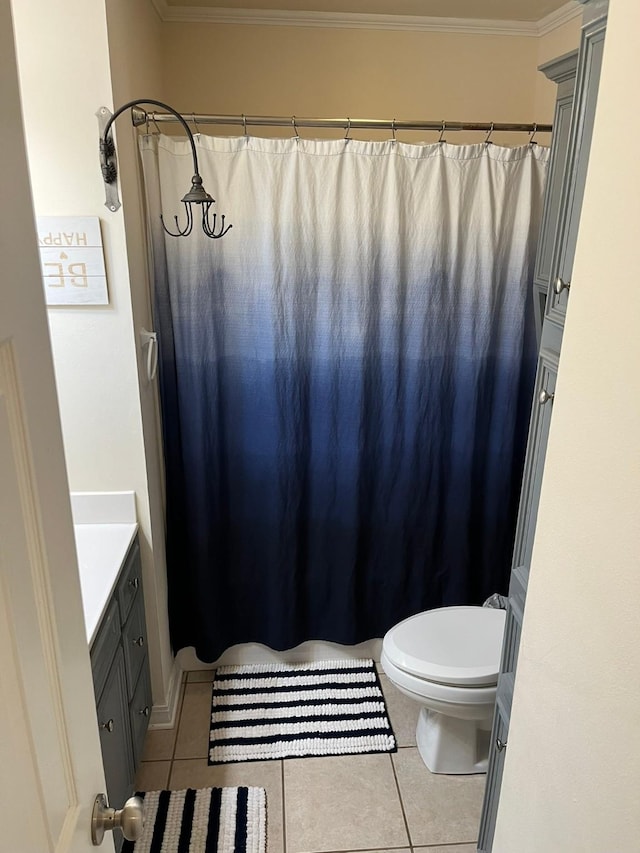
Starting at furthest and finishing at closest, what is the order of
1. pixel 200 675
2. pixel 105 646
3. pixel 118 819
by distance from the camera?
pixel 200 675 → pixel 105 646 → pixel 118 819

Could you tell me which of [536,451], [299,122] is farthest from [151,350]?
[536,451]

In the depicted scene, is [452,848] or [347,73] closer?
[452,848]

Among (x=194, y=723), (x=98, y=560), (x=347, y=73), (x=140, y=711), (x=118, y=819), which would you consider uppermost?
(x=347, y=73)

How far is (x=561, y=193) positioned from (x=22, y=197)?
3.42ft

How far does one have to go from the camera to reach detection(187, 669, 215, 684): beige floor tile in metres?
2.55

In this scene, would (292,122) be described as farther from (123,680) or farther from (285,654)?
(285,654)

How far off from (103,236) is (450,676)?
1.62m

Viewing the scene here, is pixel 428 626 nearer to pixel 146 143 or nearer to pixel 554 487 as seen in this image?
pixel 554 487

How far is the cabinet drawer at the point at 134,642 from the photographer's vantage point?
6.19 feet

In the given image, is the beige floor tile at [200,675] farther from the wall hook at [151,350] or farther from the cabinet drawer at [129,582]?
the wall hook at [151,350]

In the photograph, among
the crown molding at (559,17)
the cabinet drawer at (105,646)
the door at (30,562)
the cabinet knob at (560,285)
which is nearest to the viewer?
the door at (30,562)

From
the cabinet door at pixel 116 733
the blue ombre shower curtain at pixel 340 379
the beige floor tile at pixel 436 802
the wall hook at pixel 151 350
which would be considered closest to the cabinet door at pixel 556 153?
the blue ombre shower curtain at pixel 340 379

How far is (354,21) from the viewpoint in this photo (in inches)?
94.3

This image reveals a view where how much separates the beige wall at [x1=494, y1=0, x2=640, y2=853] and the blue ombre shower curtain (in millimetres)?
1382
